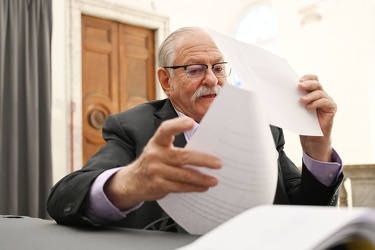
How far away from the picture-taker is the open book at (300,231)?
19.4 inches

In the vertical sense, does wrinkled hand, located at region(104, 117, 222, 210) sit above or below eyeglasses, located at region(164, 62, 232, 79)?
below

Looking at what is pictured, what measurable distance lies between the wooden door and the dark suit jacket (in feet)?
12.7

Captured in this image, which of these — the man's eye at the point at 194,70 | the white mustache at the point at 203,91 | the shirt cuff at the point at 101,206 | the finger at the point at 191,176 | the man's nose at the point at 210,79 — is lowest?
the shirt cuff at the point at 101,206

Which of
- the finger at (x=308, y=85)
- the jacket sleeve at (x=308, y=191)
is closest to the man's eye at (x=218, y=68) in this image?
the jacket sleeve at (x=308, y=191)

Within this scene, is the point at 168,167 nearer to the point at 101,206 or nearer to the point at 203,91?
the point at 101,206

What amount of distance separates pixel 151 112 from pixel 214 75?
283 mm

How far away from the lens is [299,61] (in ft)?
22.5

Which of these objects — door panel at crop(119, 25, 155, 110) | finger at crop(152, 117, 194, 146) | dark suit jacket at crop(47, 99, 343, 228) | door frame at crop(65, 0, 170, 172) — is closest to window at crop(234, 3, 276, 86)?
door panel at crop(119, 25, 155, 110)

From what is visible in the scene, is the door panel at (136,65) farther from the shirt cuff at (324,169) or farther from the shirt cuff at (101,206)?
the shirt cuff at (101,206)

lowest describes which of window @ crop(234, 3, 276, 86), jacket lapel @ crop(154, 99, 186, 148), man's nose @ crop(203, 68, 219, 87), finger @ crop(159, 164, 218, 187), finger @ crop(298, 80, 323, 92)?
finger @ crop(159, 164, 218, 187)

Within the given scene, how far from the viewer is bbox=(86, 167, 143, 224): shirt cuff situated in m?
1.00

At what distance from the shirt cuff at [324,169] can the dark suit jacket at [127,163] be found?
14mm

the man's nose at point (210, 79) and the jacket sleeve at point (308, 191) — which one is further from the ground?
the man's nose at point (210, 79)

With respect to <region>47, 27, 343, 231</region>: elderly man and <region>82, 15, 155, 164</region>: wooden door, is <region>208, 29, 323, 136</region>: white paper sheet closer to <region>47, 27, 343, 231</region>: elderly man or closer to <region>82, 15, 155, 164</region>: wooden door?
<region>47, 27, 343, 231</region>: elderly man
